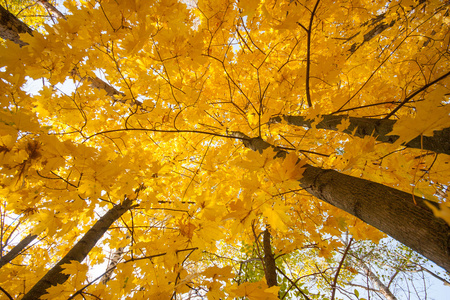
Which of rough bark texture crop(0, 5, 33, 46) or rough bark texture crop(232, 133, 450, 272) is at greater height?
rough bark texture crop(0, 5, 33, 46)

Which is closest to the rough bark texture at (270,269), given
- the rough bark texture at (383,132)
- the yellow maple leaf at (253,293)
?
the yellow maple leaf at (253,293)

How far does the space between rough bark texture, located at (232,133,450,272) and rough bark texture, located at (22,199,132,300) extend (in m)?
1.92

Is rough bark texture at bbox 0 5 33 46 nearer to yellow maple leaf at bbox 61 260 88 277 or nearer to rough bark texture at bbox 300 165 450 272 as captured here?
yellow maple leaf at bbox 61 260 88 277

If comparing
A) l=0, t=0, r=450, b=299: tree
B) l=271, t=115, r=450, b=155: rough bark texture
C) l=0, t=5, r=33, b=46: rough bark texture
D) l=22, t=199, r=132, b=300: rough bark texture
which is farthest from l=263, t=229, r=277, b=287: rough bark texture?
l=0, t=5, r=33, b=46: rough bark texture

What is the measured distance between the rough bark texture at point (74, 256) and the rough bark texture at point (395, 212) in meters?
1.92

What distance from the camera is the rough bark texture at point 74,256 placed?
4.99 feet

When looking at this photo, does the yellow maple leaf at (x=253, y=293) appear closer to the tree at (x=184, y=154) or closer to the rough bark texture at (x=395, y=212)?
the tree at (x=184, y=154)

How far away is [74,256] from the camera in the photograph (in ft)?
5.81

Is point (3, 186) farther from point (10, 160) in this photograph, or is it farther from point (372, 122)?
point (372, 122)

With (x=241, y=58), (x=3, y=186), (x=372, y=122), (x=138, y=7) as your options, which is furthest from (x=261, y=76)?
(x=3, y=186)

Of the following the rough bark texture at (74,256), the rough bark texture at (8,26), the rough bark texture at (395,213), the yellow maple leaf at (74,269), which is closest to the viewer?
the rough bark texture at (395,213)

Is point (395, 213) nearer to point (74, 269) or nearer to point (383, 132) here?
point (383, 132)

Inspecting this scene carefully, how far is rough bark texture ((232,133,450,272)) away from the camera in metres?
0.53

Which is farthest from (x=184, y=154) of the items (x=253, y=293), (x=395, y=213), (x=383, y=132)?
(x=395, y=213)
